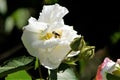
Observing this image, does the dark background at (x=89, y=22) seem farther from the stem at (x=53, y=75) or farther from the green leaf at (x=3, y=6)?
the stem at (x=53, y=75)

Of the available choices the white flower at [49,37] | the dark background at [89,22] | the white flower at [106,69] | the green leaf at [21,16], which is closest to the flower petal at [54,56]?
the white flower at [49,37]

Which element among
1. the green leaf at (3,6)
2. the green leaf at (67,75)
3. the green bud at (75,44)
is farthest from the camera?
the green leaf at (3,6)

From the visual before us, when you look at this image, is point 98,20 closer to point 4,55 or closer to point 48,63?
point 4,55

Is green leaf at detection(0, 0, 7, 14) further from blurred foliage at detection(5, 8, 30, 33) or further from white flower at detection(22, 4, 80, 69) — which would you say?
white flower at detection(22, 4, 80, 69)

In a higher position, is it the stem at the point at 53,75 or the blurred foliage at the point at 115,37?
the stem at the point at 53,75

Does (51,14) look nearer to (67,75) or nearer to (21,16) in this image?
(67,75)

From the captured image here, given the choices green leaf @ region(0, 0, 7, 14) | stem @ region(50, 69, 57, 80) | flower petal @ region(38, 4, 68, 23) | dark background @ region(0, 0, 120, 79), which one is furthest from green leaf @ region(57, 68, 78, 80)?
green leaf @ region(0, 0, 7, 14)

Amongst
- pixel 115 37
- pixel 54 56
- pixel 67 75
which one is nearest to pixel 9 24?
pixel 115 37
